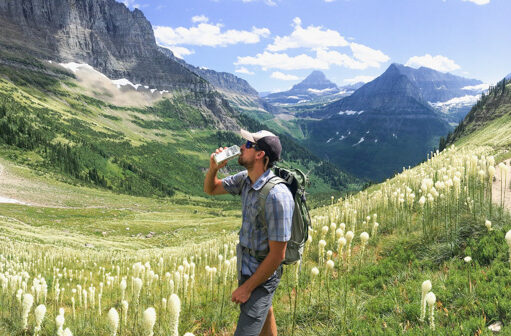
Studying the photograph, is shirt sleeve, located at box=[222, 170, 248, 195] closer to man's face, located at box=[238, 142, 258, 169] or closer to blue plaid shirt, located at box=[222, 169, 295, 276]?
blue plaid shirt, located at box=[222, 169, 295, 276]

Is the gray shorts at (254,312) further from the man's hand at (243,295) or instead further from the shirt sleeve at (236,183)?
the shirt sleeve at (236,183)

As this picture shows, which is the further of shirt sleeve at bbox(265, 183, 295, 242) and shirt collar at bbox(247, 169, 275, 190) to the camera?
shirt collar at bbox(247, 169, 275, 190)

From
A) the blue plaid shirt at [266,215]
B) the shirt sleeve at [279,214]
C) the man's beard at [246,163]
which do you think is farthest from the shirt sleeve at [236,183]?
the shirt sleeve at [279,214]

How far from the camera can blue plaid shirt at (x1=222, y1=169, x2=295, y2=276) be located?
13.1ft

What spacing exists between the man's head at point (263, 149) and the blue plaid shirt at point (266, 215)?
200 millimetres

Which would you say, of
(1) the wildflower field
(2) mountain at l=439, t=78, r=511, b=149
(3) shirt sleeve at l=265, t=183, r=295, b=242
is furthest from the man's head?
(2) mountain at l=439, t=78, r=511, b=149

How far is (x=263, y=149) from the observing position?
178 inches

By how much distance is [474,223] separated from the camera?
755 centimetres

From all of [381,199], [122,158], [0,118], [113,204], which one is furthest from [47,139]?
[381,199]

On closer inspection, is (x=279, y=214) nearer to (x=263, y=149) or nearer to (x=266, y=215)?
(x=266, y=215)

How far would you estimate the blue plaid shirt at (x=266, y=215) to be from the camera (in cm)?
399

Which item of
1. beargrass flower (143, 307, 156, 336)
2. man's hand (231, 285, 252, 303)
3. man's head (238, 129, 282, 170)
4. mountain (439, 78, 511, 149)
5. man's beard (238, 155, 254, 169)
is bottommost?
man's hand (231, 285, 252, 303)

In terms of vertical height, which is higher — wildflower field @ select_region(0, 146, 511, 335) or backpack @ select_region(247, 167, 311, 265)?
backpack @ select_region(247, 167, 311, 265)

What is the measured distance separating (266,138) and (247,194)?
90 cm
